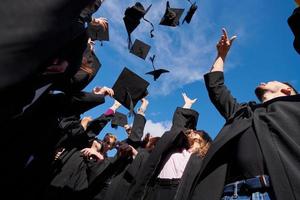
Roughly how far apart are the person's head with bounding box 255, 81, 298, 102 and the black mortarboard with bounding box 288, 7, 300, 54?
78cm

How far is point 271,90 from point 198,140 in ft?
5.20

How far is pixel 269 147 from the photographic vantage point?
5.16ft

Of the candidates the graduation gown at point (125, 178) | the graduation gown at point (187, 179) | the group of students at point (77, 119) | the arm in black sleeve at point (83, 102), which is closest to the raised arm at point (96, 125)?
the graduation gown at point (125, 178)

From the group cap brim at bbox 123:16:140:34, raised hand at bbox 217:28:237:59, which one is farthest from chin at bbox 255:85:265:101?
cap brim at bbox 123:16:140:34

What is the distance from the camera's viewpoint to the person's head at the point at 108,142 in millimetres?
5241

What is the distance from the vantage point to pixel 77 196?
4148 millimetres

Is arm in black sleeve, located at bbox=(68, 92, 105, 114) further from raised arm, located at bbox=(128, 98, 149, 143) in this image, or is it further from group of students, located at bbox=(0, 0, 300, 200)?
raised arm, located at bbox=(128, 98, 149, 143)

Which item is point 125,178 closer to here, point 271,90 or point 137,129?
point 137,129

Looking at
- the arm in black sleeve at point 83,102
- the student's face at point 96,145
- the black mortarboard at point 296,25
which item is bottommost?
the arm in black sleeve at point 83,102

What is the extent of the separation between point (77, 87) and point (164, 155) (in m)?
1.64

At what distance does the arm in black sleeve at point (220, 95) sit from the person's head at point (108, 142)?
3121 mm

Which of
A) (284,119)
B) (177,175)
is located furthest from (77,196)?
(284,119)

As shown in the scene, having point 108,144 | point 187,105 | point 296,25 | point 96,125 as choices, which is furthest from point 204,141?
point 296,25

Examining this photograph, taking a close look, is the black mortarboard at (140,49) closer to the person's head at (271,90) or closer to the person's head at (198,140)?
the person's head at (198,140)
